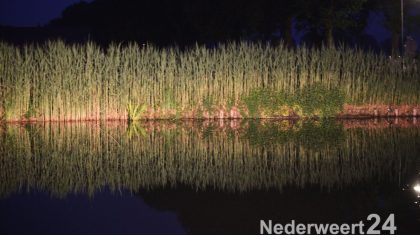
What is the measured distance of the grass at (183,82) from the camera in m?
12.0

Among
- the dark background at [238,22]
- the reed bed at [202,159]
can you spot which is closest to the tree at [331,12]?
the dark background at [238,22]

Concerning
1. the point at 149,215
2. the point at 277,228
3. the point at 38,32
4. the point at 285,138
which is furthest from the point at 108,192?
the point at 38,32

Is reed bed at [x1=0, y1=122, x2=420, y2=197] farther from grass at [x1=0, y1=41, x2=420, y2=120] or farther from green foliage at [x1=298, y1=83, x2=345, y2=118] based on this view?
green foliage at [x1=298, y1=83, x2=345, y2=118]

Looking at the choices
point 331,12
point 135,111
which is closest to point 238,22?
point 331,12

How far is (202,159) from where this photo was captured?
6.75 metres

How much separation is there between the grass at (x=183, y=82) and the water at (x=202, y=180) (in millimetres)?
2793

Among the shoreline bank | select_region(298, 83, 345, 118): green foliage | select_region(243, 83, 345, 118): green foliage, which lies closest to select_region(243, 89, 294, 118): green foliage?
select_region(243, 83, 345, 118): green foliage

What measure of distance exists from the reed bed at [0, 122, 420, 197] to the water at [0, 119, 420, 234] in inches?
0.6

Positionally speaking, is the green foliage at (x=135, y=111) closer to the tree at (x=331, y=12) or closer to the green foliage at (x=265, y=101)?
the green foliage at (x=265, y=101)

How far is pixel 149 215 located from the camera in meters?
4.38

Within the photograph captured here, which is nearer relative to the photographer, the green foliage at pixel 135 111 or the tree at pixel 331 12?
the green foliage at pixel 135 111

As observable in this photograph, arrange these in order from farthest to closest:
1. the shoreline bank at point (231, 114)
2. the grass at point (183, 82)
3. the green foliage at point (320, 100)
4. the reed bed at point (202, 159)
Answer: the green foliage at point (320, 100)
the shoreline bank at point (231, 114)
the grass at point (183, 82)
the reed bed at point (202, 159)

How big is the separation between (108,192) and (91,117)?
7.34 metres

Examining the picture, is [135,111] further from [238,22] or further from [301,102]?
[238,22]
